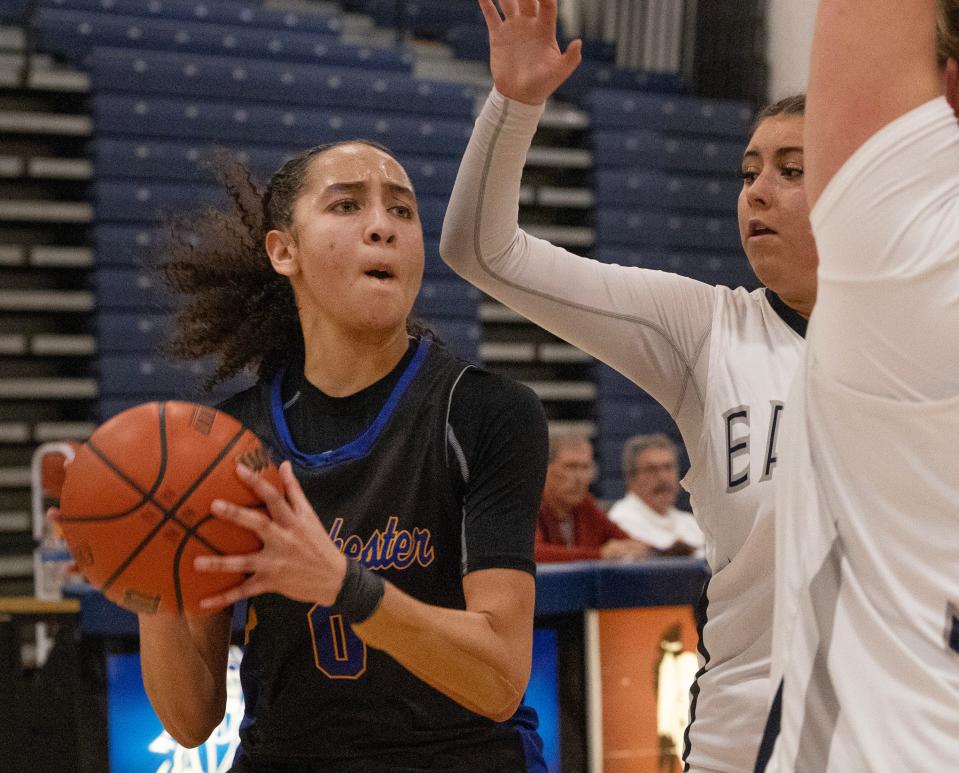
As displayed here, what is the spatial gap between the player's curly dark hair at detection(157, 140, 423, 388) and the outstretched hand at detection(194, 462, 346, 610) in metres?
0.89

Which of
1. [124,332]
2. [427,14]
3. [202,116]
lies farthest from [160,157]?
[427,14]

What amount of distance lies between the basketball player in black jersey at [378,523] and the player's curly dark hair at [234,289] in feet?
0.36

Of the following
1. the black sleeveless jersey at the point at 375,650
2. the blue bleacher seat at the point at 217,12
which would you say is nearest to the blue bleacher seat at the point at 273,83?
the blue bleacher seat at the point at 217,12

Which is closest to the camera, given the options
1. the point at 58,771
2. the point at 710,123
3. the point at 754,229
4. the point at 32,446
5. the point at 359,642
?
the point at 359,642

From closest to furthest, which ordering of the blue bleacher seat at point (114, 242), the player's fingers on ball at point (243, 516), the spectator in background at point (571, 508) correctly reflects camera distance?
the player's fingers on ball at point (243, 516) < the spectator in background at point (571, 508) < the blue bleacher seat at point (114, 242)

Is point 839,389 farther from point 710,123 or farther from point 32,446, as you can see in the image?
point 710,123

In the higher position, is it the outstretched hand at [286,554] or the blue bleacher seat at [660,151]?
the blue bleacher seat at [660,151]

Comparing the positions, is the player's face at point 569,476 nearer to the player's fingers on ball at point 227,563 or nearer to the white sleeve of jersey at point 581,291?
the white sleeve of jersey at point 581,291

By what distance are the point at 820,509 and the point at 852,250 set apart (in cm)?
25

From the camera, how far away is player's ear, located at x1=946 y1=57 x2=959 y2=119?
1145 millimetres

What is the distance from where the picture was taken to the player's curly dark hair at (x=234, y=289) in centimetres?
257

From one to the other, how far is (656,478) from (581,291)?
5.08m

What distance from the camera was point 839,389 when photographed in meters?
1.14

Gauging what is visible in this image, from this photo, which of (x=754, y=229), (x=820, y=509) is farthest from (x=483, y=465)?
(x=820, y=509)
